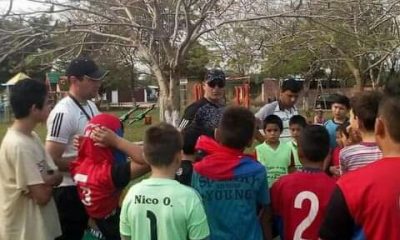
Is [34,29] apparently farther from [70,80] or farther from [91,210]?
[91,210]

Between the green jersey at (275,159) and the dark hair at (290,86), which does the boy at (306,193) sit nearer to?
the green jersey at (275,159)

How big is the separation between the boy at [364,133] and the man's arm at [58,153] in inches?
64.1

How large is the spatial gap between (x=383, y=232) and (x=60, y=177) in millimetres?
1930

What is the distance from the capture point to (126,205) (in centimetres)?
294

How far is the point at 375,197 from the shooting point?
7.00 ft

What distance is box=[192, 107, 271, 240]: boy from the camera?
324 centimetres

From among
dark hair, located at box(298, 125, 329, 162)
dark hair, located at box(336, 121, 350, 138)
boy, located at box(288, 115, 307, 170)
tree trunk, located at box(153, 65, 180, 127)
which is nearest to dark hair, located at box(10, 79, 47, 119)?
dark hair, located at box(298, 125, 329, 162)

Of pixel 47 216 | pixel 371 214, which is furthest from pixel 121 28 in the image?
pixel 371 214

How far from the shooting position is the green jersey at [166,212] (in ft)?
9.27

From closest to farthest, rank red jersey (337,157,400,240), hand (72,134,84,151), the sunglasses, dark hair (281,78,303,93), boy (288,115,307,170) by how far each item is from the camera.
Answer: red jersey (337,157,400,240)
hand (72,134,84,151)
the sunglasses
boy (288,115,307,170)
dark hair (281,78,303,93)

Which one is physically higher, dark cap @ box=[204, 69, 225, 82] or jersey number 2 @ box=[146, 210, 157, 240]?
dark cap @ box=[204, 69, 225, 82]

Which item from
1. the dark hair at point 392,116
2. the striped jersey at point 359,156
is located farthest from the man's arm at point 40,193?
the dark hair at point 392,116

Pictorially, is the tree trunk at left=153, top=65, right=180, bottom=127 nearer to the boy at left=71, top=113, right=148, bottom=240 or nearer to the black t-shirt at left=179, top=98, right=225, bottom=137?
the black t-shirt at left=179, top=98, right=225, bottom=137

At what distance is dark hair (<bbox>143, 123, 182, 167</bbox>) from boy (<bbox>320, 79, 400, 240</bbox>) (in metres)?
0.93
